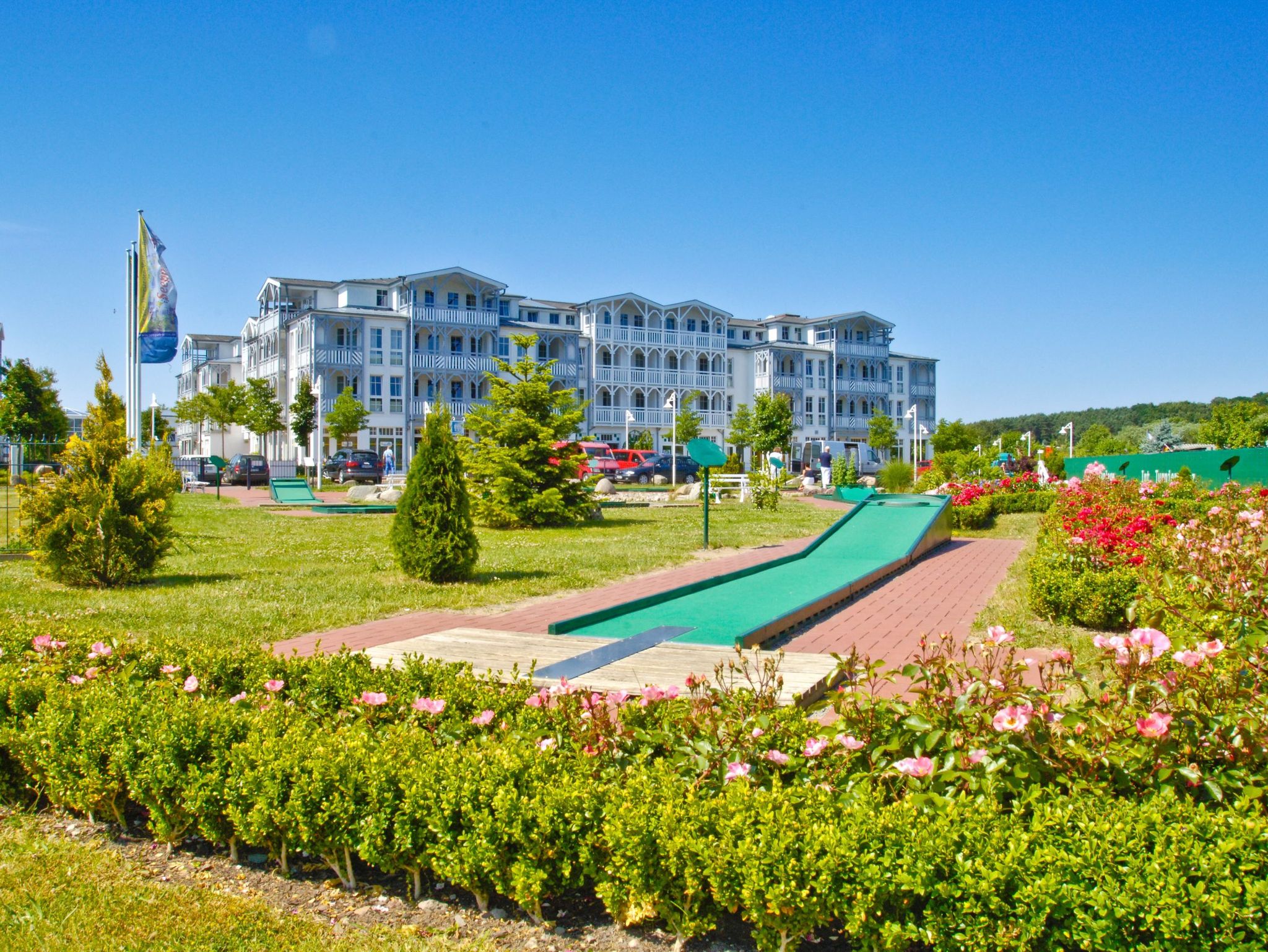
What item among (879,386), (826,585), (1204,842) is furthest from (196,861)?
(879,386)

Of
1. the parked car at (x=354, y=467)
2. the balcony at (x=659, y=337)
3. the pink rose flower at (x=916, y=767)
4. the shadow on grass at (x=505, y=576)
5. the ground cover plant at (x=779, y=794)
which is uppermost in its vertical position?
the balcony at (x=659, y=337)

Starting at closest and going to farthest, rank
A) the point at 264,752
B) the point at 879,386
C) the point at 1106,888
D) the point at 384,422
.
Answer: the point at 1106,888
the point at 264,752
the point at 384,422
the point at 879,386

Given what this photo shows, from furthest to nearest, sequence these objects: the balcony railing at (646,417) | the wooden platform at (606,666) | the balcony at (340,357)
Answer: the balcony railing at (646,417) → the balcony at (340,357) → the wooden platform at (606,666)

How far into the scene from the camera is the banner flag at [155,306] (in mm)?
18828

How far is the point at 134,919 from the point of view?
10.4 ft

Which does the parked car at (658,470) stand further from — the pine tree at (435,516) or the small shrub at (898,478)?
the pine tree at (435,516)

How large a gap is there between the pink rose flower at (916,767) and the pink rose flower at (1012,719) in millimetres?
247

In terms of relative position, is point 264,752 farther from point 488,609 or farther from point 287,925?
point 488,609

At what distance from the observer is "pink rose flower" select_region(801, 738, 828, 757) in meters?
3.19

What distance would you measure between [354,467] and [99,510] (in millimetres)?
32640

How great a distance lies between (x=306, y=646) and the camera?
753 centimetres

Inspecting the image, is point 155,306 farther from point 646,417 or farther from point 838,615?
point 646,417

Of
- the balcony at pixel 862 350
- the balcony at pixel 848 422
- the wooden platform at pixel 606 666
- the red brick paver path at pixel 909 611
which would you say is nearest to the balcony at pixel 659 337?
the balcony at pixel 862 350

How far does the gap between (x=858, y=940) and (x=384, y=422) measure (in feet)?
171
